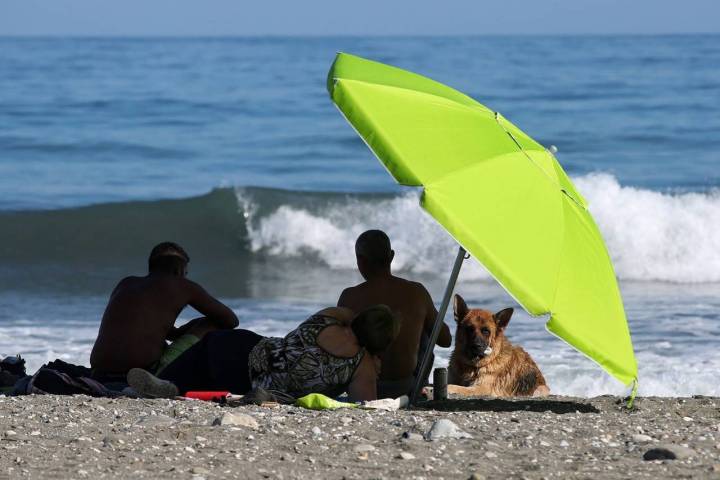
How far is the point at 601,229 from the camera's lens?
1591 cm

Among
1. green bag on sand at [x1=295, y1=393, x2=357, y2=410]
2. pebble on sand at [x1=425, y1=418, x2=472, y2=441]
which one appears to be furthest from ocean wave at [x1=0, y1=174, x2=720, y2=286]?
pebble on sand at [x1=425, y1=418, x2=472, y2=441]

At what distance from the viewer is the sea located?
10.5 m

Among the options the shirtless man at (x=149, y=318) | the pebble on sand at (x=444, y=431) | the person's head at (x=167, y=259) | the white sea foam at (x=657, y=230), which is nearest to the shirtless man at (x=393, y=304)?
the shirtless man at (x=149, y=318)

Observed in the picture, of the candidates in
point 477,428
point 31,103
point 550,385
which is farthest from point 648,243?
point 31,103

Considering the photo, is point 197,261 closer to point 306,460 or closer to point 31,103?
point 306,460

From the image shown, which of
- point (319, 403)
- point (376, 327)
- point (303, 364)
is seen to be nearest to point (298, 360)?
point (303, 364)

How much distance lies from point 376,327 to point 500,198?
1.07 meters

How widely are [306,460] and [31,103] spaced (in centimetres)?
2607

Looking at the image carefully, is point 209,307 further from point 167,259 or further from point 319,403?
point 319,403

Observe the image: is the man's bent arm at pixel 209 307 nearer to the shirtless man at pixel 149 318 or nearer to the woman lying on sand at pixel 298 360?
the shirtless man at pixel 149 318

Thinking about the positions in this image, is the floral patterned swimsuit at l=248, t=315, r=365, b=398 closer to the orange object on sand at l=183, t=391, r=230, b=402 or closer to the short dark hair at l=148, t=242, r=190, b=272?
the orange object on sand at l=183, t=391, r=230, b=402

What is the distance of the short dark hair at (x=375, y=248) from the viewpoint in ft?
20.1

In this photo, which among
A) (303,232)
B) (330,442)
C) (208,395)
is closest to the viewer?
(330,442)

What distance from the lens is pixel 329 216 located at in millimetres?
17047
